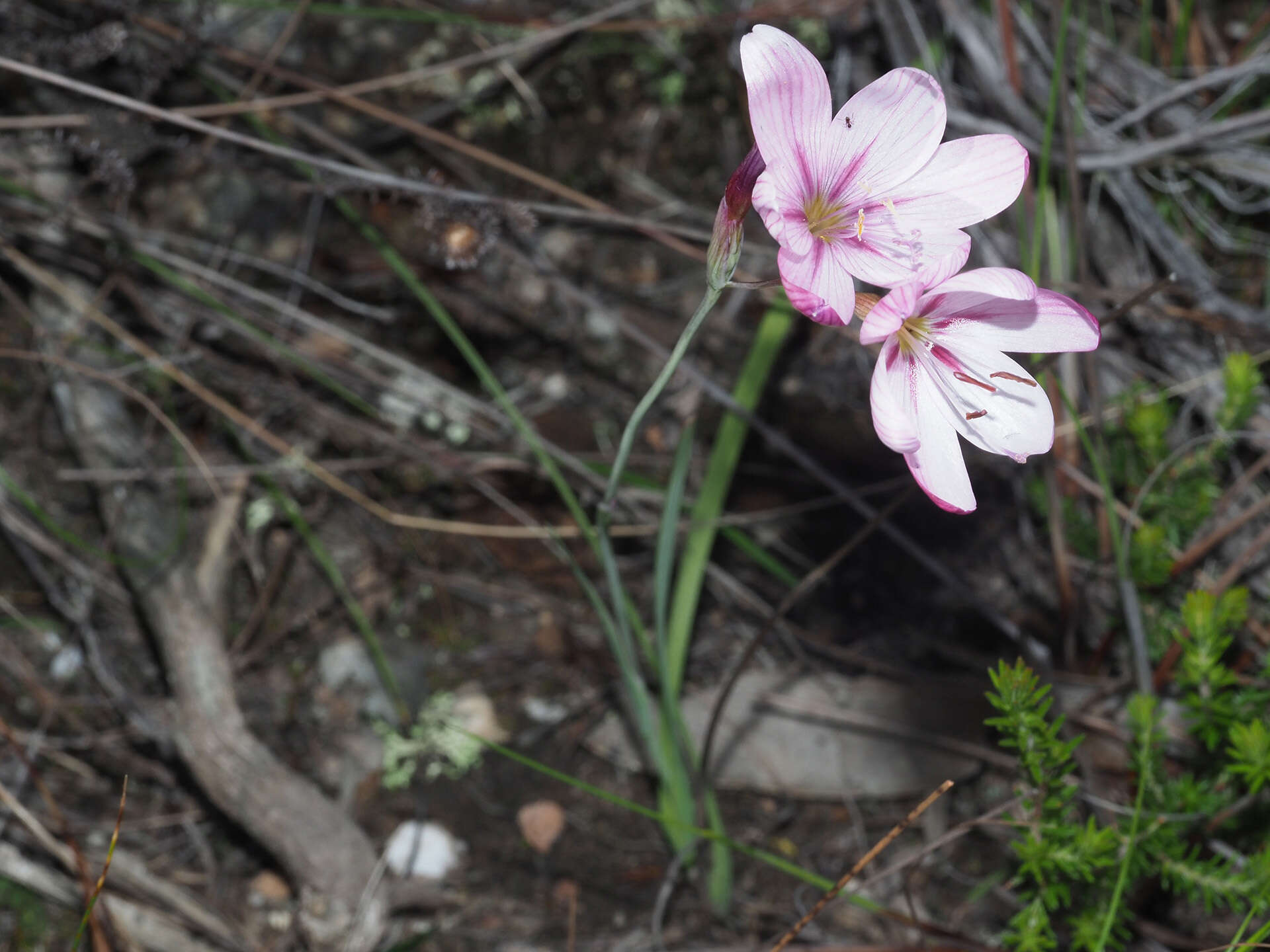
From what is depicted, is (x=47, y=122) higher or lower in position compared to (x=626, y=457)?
higher

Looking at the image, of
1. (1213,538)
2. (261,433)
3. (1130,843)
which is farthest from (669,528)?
(1213,538)

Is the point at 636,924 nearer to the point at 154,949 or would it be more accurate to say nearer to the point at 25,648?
the point at 154,949

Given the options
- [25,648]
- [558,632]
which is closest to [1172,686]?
[558,632]

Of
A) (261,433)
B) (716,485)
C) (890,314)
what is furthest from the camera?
(261,433)

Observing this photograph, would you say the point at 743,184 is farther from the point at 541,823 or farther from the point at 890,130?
the point at 541,823

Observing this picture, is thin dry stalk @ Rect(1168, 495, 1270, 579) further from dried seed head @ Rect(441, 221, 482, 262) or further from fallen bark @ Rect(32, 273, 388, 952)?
fallen bark @ Rect(32, 273, 388, 952)

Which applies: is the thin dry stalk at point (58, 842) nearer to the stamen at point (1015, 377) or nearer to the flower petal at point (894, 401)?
the flower petal at point (894, 401)
